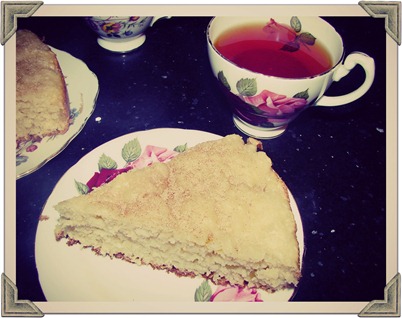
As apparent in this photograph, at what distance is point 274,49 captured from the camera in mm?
1025

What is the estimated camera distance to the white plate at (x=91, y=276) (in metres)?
0.90

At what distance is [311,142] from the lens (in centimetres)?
117

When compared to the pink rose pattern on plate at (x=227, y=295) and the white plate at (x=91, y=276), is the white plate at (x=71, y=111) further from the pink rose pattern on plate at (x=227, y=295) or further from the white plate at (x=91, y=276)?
the pink rose pattern on plate at (x=227, y=295)

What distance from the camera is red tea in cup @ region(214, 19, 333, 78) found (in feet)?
3.25

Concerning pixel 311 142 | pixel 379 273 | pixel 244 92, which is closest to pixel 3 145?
pixel 244 92

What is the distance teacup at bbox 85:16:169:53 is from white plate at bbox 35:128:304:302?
47 cm

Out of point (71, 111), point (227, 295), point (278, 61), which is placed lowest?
point (227, 295)

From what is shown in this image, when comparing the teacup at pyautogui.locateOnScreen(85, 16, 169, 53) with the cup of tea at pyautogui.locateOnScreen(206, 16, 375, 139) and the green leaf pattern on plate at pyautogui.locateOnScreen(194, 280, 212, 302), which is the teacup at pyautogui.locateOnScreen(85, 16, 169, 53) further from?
the green leaf pattern on plate at pyautogui.locateOnScreen(194, 280, 212, 302)

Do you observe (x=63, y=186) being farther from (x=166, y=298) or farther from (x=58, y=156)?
(x=166, y=298)

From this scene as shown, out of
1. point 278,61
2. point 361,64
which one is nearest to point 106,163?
point 278,61

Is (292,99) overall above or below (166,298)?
above

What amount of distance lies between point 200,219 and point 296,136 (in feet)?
1.54

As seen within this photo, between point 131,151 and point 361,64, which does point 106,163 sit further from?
point 361,64

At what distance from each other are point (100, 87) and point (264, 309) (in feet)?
2.79
